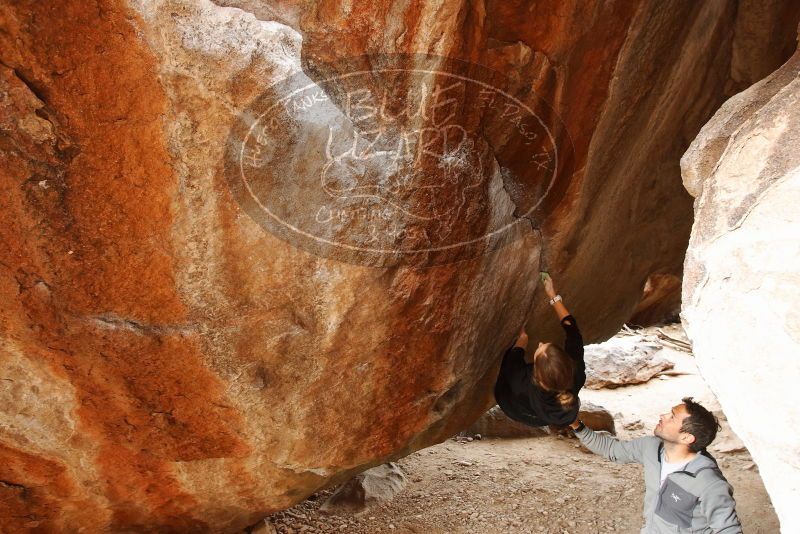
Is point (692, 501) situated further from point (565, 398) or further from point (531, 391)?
point (531, 391)

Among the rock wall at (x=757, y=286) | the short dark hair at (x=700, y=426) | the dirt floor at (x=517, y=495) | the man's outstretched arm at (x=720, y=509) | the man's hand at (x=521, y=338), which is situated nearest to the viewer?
the rock wall at (x=757, y=286)

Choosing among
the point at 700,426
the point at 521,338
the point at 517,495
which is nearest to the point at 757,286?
the point at 700,426

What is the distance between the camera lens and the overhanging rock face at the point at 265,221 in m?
2.25

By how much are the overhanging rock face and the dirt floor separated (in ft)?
3.15

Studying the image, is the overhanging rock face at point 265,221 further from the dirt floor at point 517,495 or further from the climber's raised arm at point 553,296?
the dirt floor at point 517,495

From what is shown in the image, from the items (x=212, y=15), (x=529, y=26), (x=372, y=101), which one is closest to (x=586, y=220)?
(x=529, y=26)

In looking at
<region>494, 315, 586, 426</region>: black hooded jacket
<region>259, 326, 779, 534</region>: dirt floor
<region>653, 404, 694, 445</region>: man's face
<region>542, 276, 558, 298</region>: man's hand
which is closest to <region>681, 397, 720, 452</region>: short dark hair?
<region>653, 404, 694, 445</region>: man's face

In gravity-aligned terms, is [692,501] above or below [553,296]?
below

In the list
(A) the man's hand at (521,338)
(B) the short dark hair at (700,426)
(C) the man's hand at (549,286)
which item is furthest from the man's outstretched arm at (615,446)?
(C) the man's hand at (549,286)

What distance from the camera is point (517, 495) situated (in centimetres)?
472

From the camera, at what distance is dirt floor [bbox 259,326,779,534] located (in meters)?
4.29

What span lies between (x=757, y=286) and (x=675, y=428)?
1.01 m

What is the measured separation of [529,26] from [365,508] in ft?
11.3

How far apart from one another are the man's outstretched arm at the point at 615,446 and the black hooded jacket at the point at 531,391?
0.12 m
